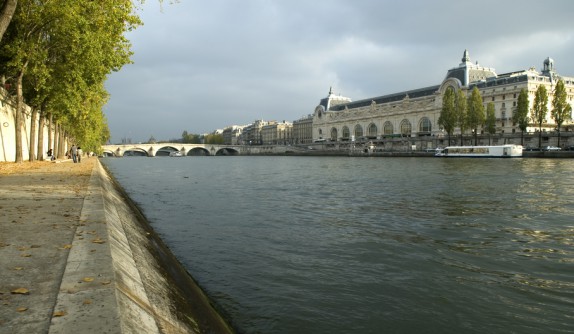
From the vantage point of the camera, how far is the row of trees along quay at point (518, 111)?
73938mm

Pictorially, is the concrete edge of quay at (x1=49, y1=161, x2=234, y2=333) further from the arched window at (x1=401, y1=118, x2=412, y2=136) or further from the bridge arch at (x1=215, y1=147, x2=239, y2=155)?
the bridge arch at (x1=215, y1=147, x2=239, y2=155)

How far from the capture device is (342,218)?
16.3 meters

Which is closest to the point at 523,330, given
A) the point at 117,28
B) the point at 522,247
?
the point at 522,247

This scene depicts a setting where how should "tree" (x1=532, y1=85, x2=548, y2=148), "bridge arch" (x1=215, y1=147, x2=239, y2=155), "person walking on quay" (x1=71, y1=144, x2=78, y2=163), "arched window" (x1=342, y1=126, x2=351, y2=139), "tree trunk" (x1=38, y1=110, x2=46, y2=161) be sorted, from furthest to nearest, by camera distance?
"bridge arch" (x1=215, y1=147, x2=239, y2=155), "arched window" (x1=342, y1=126, x2=351, y2=139), "tree" (x1=532, y1=85, x2=548, y2=148), "person walking on quay" (x1=71, y1=144, x2=78, y2=163), "tree trunk" (x1=38, y1=110, x2=46, y2=161)

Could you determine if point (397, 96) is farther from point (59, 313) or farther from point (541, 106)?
point (59, 313)

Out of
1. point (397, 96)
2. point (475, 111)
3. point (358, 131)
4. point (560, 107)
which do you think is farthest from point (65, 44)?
point (358, 131)

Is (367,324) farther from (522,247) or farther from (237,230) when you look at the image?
(237,230)

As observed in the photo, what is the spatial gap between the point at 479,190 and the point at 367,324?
2102 centimetres

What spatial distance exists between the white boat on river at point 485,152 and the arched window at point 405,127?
48086 millimetres

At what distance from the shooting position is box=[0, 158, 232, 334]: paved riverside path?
3785 millimetres

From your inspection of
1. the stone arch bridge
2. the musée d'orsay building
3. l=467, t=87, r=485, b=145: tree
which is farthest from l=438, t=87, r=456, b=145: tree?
the stone arch bridge

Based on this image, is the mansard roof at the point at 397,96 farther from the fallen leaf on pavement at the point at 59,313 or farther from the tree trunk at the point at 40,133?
the fallen leaf on pavement at the point at 59,313

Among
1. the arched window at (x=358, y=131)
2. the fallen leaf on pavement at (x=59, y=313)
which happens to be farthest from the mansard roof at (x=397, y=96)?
the fallen leaf on pavement at (x=59, y=313)

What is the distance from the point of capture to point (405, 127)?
138 meters
